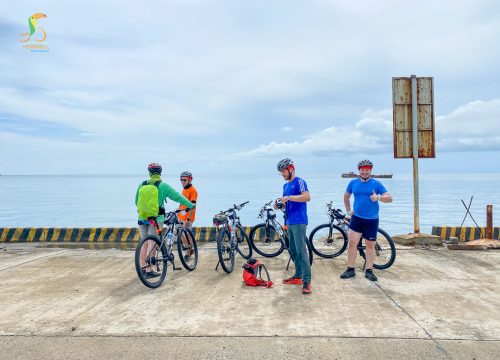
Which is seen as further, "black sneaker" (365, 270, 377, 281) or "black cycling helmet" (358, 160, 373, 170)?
"black sneaker" (365, 270, 377, 281)

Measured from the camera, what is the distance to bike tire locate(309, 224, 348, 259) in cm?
870

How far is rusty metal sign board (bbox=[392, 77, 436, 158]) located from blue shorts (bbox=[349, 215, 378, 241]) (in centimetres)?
500

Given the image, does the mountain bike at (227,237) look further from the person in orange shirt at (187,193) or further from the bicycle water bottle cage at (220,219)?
the person in orange shirt at (187,193)

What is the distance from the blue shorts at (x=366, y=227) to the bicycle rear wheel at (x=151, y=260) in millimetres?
3554

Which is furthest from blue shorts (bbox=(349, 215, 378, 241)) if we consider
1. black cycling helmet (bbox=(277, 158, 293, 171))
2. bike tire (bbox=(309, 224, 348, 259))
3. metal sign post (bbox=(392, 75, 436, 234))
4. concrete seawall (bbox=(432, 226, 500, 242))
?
concrete seawall (bbox=(432, 226, 500, 242))

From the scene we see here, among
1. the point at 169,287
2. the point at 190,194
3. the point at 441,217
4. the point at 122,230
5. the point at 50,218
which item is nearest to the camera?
the point at 169,287

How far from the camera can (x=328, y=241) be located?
347 inches

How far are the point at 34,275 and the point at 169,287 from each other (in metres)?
3.03

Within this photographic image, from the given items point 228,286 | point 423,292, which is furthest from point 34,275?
point 423,292

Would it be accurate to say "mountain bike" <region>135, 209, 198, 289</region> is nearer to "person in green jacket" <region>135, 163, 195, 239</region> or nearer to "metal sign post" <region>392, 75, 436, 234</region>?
"person in green jacket" <region>135, 163, 195, 239</region>

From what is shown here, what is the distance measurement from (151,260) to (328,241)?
4.34 meters

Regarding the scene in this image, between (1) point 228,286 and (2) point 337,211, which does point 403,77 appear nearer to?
(2) point 337,211

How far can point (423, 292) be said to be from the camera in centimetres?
596

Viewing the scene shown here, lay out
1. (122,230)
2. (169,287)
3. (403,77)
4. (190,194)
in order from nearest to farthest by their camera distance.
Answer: (169,287), (190,194), (403,77), (122,230)
